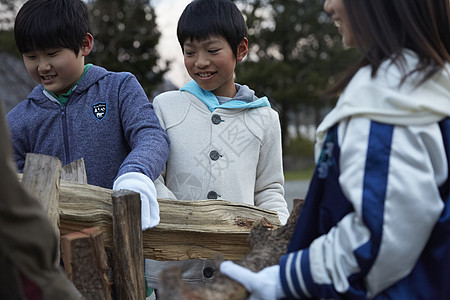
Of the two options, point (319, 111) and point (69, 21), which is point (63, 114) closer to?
point (69, 21)

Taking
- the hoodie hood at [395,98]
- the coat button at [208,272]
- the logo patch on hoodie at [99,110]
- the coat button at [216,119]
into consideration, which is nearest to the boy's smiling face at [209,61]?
the coat button at [216,119]

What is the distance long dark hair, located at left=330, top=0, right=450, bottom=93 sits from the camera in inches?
53.1

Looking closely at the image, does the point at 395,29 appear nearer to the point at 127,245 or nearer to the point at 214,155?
the point at 127,245

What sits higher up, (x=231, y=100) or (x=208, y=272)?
(x=231, y=100)

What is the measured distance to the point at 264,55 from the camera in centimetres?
2284

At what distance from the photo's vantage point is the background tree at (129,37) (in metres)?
15.7

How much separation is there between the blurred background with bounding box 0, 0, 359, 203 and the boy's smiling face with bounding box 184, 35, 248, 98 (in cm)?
1087

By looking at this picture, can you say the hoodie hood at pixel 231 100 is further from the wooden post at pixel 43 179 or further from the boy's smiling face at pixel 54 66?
the wooden post at pixel 43 179

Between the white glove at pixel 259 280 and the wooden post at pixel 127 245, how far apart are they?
48cm

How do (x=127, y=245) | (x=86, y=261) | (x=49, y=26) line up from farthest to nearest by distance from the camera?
(x=49, y=26), (x=127, y=245), (x=86, y=261)

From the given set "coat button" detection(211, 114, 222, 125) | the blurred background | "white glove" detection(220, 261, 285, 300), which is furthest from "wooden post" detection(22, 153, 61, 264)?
the blurred background

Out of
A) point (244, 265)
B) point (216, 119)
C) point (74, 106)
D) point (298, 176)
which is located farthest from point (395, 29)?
point (298, 176)

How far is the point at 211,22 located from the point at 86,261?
1.33m

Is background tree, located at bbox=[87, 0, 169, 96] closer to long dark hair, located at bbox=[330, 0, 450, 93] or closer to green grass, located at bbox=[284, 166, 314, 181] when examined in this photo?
green grass, located at bbox=[284, 166, 314, 181]
